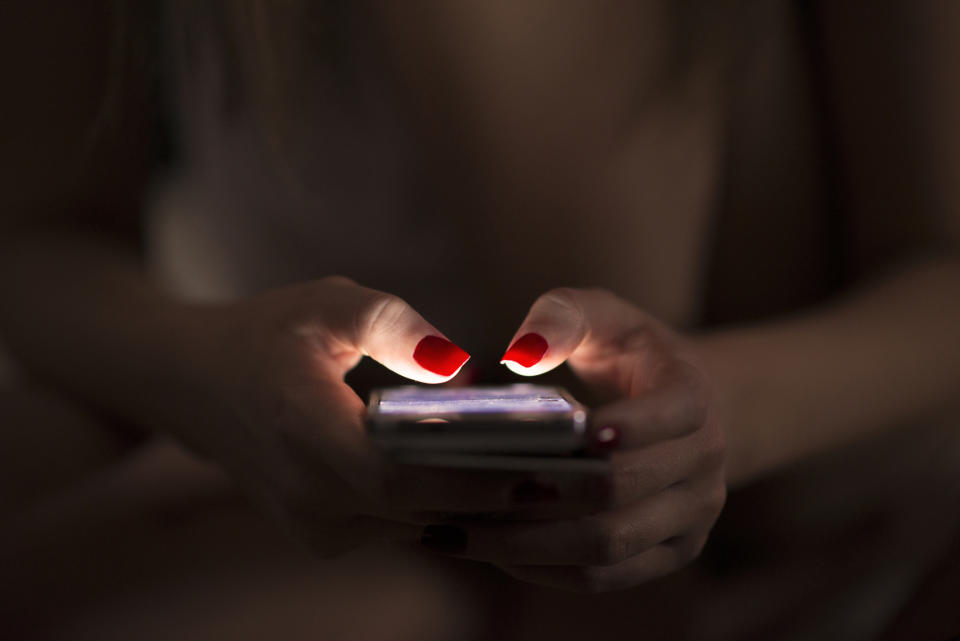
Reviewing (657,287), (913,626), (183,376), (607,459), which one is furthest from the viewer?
(657,287)

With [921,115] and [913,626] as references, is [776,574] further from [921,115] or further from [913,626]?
[921,115]

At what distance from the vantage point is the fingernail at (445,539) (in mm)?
341

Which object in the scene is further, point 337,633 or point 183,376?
point 183,376

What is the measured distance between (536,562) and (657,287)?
35 centimetres

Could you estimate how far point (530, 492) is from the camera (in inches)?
11.9

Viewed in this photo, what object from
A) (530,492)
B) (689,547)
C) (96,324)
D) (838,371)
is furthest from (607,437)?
(96,324)

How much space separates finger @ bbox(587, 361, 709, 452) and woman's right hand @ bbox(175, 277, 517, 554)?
5 centimetres

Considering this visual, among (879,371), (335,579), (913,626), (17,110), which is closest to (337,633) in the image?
(335,579)

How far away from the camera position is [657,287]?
64 centimetres

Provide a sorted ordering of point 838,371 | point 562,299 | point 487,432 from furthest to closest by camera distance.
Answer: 1. point 838,371
2. point 562,299
3. point 487,432

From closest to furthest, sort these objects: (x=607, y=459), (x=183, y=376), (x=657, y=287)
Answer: (x=607, y=459) → (x=183, y=376) → (x=657, y=287)

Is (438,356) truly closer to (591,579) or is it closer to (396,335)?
(396,335)

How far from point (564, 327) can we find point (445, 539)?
0.12 metres

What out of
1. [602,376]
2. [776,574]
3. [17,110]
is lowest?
[776,574]
